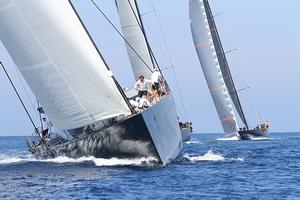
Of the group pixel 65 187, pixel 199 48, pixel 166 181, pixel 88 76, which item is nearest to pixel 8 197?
pixel 65 187

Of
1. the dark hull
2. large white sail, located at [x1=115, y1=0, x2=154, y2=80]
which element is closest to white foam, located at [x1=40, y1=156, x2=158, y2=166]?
large white sail, located at [x1=115, y1=0, x2=154, y2=80]

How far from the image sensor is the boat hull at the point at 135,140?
891 inches

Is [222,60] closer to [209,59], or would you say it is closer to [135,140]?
[209,59]

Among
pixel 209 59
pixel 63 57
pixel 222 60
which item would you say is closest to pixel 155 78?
pixel 63 57

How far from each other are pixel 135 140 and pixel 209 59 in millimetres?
37366

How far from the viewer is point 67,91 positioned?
942 inches

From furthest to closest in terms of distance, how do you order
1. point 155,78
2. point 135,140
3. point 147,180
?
point 155,78 → point 135,140 → point 147,180

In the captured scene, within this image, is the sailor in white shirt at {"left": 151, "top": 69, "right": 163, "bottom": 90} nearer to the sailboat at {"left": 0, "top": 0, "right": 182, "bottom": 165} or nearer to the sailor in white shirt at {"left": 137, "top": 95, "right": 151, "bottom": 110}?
the sailboat at {"left": 0, "top": 0, "right": 182, "bottom": 165}

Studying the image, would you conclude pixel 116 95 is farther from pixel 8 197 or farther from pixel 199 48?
pixel 199 48

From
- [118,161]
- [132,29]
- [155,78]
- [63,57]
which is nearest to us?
[63,57]

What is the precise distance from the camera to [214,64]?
59.8 metres

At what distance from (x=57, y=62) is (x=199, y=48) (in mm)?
36940

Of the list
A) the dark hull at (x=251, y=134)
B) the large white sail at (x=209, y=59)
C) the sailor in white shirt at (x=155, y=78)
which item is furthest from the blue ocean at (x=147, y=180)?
the dark hull at (x=251, y=134)

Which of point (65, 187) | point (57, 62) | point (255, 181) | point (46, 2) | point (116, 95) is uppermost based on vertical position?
point (46, 2)
